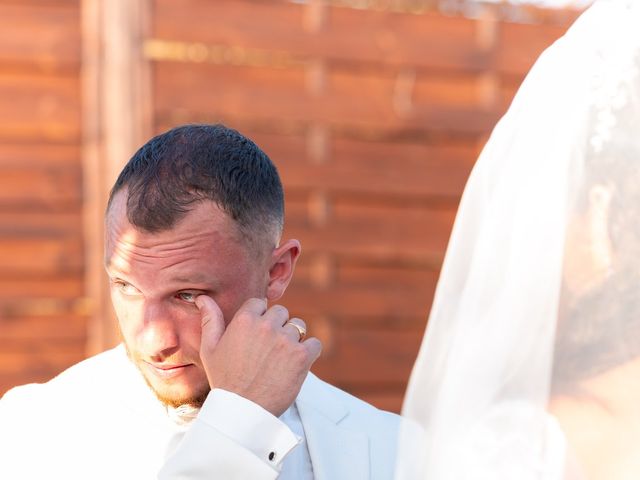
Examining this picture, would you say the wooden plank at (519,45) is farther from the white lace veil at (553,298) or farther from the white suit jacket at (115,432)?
the white lace veil at (553,298)

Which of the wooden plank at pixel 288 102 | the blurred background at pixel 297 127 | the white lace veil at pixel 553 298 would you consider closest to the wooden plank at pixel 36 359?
the blurred background at pixel 297 127

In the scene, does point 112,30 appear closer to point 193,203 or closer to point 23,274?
point 23,274

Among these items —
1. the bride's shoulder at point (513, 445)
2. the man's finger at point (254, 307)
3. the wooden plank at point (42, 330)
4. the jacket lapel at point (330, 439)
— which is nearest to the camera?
the bride's shoulder at point (513, 445)

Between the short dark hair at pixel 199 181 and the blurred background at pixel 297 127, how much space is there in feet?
8.04

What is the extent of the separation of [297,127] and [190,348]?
3007 mm

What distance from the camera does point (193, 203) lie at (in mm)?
2244

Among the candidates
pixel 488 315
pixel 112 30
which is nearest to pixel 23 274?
pixel 112 30

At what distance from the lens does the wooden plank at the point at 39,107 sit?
15.2 feet

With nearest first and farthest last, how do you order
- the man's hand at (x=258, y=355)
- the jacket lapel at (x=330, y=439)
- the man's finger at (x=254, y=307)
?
the man's hand at (x=258, y=355) < the man's finger at (x=254, y=307) < the jacket lapel at (x=330, y=439)

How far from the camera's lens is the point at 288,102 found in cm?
504

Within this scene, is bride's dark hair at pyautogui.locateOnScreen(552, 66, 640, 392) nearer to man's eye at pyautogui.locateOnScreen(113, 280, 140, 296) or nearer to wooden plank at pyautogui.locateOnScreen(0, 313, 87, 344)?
man's eye at pyautogui.locateOnScreen(113, 280, 140, 296)

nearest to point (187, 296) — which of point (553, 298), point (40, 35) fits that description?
point (553, 298)

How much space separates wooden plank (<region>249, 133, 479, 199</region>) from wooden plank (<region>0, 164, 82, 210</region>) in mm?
832

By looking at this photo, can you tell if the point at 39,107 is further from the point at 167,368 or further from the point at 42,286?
the point at 167,368
